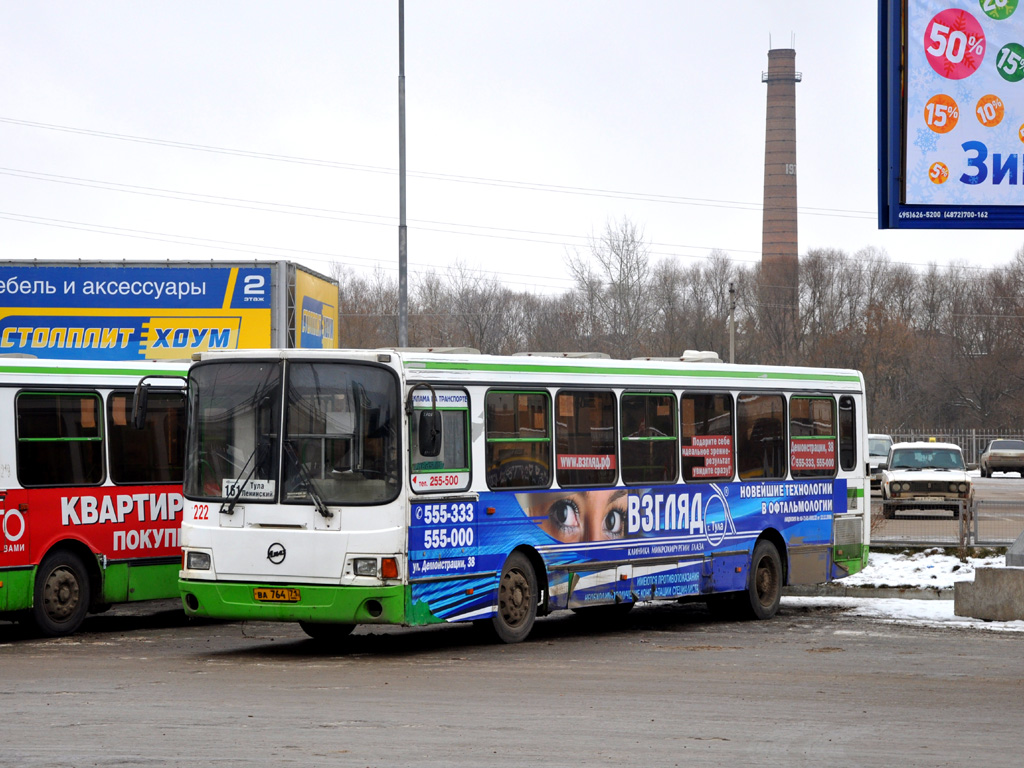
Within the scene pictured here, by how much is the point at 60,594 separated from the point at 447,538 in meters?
4.31

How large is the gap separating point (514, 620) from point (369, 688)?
3140mm

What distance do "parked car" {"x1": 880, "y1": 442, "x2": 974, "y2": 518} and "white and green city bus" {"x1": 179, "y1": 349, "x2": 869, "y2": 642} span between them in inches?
527

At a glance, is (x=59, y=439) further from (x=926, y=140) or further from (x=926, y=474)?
(x=926, y=474)

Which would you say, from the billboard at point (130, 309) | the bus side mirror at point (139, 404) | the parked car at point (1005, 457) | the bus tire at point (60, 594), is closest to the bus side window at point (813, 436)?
the bus side mirror at point (139, 404)

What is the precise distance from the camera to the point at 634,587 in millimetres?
14719

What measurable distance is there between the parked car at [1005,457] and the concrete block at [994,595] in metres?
41.3

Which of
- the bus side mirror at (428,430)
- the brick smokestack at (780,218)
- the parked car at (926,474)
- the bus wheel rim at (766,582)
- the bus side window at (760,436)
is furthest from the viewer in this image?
the brick smokestack at (780,218)

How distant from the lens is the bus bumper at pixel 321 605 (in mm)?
12102

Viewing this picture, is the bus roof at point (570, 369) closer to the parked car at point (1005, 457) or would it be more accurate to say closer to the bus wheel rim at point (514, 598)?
the bus wheel rim at point (514, 598)

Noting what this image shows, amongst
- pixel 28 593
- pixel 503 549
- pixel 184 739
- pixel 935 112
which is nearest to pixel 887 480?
pixel 935 112

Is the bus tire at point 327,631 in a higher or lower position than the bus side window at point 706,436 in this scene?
lower

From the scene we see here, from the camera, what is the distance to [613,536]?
14.5 m

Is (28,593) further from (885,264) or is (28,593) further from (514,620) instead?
(885,264)

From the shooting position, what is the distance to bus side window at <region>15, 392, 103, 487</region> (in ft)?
45.9
